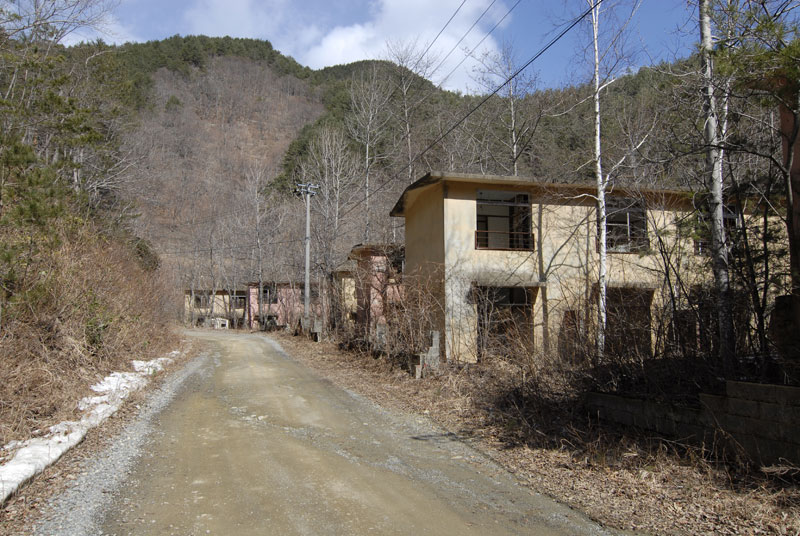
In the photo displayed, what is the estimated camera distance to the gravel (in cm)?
429

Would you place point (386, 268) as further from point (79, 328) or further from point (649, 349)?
point (649, 349)

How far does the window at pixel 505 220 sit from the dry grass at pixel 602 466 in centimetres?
648

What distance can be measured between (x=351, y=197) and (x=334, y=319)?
1282cm

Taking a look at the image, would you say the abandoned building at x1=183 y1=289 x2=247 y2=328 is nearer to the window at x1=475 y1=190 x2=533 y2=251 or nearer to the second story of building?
the window at x1=475 y1=190 x2=533 y2=251

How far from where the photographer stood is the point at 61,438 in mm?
6516

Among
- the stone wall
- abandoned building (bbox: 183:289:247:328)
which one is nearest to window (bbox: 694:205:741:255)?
the stone wall

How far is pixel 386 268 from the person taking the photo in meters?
16.2

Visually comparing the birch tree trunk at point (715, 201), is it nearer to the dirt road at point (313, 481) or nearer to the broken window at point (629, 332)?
the broken window at point (629, 332)

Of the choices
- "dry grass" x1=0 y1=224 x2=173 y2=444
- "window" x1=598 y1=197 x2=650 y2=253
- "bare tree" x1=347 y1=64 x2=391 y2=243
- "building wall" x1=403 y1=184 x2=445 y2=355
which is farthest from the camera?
"bare tree" x1=347 y1=64 x2=391 y2=243

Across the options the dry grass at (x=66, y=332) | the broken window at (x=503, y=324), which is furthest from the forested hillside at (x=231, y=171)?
the broken window at (x=503, y=324)

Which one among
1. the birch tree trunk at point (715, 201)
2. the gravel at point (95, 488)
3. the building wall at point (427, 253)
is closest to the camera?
the gravel at point (95, 488)

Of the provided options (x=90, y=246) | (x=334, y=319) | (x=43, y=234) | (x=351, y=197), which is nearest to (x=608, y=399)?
(x=43, y=234)

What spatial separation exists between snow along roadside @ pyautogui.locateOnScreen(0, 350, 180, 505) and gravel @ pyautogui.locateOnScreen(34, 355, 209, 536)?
0.39 m

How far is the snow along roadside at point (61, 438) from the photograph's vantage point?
201 inches
